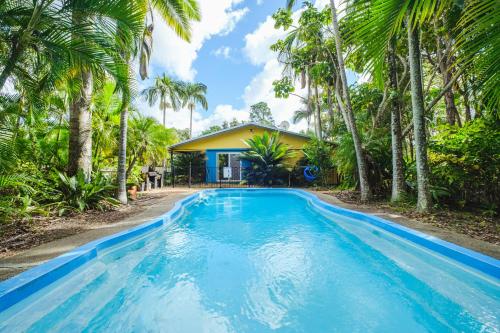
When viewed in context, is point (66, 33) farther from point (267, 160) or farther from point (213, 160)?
point (213, 160)

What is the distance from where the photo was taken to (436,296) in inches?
103

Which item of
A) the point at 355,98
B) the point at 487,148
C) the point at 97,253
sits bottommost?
the point at 97,253

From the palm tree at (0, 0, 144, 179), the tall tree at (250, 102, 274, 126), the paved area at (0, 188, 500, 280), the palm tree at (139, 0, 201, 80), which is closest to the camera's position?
the paved area at (0, 188, 500, 280)

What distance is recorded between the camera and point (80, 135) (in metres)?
6.13

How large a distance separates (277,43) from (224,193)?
689cm

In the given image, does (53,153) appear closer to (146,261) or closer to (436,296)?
(146,261)

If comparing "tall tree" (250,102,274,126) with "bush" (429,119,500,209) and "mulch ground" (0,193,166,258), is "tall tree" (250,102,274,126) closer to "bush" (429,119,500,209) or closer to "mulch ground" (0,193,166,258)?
"bush" (429,119,500,209)

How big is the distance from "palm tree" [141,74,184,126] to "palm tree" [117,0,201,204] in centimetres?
2160

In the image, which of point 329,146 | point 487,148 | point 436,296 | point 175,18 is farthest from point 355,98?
point 436,296

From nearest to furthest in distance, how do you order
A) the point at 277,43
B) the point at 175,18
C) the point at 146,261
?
the point at 146,261
the point at 175,18
the point at 277,43

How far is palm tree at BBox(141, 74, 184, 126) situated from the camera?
91.7 feet

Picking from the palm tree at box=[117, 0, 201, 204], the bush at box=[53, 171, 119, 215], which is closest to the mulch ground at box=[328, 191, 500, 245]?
the palm tree at box=[117, 0, 201, 204]

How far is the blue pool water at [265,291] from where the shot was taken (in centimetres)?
221

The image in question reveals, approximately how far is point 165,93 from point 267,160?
66.0 ft
